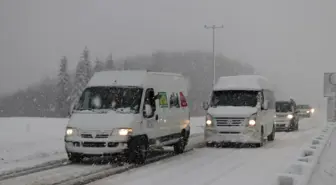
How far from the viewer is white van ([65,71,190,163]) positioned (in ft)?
42.6

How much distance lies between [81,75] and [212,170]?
80585 millimetres

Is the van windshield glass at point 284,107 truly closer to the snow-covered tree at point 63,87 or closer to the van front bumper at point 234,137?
the van front bumper at point 234,137

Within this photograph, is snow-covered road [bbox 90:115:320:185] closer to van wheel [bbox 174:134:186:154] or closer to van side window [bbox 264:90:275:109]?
van wheel [bbox 174:134:186:154]

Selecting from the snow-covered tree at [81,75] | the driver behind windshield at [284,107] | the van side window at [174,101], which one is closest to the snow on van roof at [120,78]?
the van side window at [174,101]

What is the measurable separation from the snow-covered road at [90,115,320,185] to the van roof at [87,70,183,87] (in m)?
2.51

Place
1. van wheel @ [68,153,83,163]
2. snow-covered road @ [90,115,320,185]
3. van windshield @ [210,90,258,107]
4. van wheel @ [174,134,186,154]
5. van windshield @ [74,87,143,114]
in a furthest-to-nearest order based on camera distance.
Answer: van windshield @ [210,90,258,107]
van wheel @ [174,134,186,154]
van windshield @ [74,87,143,114]
van wheel @ [68,153,83,163]
snow-covered road @ [90,115,320,185]

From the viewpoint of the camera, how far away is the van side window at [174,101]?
1617 cm

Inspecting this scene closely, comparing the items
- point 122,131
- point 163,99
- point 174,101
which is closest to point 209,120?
point 174,101

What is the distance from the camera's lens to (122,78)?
15.0 meters

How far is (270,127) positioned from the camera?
22.2 m

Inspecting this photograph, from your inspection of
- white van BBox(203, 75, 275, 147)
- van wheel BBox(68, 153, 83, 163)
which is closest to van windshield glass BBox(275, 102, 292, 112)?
white van BBox(203, 75, 275, 147)

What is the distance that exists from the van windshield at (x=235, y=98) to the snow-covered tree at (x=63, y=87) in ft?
258

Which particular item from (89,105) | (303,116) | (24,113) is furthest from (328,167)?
(24,113)

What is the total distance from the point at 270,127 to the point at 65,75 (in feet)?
266
